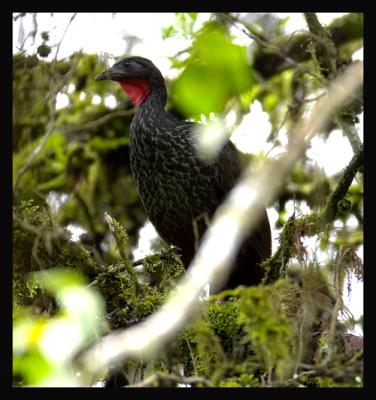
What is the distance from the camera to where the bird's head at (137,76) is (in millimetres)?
4543

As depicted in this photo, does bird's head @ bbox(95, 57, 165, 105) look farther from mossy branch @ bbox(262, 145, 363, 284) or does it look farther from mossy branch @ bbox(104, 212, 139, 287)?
mossy branch @ bbox(262, 145, 363, 284)

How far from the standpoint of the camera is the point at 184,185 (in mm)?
4160

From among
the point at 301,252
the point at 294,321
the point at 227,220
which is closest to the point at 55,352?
the point at 227,220

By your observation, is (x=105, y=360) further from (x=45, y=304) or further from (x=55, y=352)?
(x=45, y=304)

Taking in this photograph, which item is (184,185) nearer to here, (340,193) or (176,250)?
(176,250)

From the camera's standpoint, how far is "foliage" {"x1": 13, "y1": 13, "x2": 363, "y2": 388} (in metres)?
1.95

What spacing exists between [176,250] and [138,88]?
1.06m

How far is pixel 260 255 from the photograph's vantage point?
4242 mm

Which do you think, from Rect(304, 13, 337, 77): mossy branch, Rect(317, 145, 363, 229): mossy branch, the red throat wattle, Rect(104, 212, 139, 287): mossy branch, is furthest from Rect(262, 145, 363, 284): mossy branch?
the red throat wattle

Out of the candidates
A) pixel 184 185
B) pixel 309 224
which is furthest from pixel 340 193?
pixel 184 185

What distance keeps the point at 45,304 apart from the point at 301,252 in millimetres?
1163

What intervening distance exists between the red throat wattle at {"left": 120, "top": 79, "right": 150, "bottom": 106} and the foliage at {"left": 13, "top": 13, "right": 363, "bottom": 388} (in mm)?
210

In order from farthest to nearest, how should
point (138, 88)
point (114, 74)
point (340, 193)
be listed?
point (138, 88) → point (114, 74) → point (340, 193)
